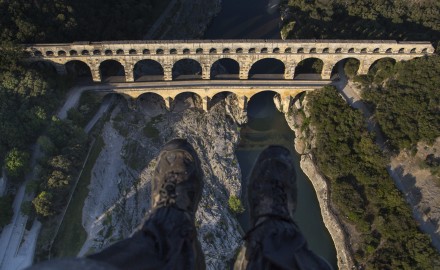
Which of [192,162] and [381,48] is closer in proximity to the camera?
[192,162]

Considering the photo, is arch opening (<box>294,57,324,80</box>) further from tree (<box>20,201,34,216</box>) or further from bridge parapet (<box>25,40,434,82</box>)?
tree (<box>20,201,34,216</box>)

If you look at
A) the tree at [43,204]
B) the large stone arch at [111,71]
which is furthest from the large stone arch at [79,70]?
the tree at [43,204]

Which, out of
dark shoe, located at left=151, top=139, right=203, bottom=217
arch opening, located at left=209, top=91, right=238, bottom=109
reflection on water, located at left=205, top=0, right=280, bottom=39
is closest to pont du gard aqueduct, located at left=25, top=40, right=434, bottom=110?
arch opening, located at left=209, top=91, right=238, bottom=109

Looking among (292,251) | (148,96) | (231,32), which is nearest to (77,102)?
(148,96)

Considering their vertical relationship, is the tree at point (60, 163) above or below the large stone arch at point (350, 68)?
below

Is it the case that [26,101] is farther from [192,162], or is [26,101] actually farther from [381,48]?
[381,48]

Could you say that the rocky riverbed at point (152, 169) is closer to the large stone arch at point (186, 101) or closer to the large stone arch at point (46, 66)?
the large stone arch at point (186, 101)
